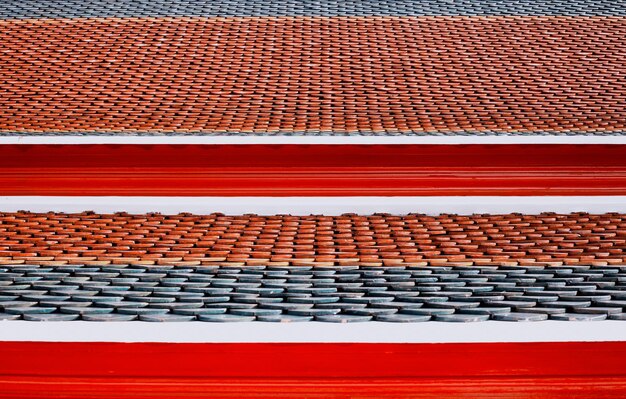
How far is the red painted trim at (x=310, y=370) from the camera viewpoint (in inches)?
126

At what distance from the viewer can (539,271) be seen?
393cm

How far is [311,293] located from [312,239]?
3.75ft

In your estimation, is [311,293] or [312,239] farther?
[312,239]

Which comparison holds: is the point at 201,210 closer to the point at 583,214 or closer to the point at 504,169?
the point at 504,169

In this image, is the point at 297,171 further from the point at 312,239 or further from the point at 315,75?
the point at 312,239

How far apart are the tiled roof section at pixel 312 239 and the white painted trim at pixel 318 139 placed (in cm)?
59

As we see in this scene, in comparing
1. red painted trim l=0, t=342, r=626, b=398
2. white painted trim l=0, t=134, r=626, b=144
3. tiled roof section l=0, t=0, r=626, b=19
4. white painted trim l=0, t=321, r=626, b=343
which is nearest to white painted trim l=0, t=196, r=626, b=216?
white painted trim l=0, t=134, r=626, b=144

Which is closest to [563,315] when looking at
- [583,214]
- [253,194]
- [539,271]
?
[539,271]

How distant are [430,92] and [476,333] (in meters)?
3.44

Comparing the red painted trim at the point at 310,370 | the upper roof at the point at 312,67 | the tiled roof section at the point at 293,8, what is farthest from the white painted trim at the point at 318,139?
the tiled roof section at the point at 293,8

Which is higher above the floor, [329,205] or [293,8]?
[293,8]

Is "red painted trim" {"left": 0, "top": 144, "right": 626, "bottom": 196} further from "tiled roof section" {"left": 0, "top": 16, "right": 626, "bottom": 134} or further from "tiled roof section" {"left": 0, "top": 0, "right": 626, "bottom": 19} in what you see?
"tiled roof section" {"left": 0, "top": 0, "right": 626, "bottom": 19}

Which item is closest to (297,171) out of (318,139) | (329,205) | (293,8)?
(329,205)

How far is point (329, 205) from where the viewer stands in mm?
5613
